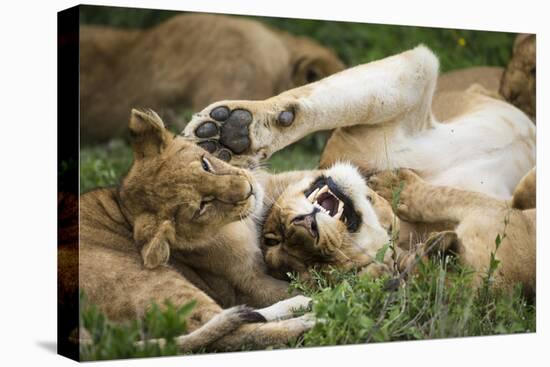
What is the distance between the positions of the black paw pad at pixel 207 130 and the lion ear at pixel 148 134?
0.49 feet

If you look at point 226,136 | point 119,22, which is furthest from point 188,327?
point 119,22

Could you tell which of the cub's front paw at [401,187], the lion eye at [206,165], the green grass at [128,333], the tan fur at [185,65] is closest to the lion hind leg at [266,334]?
the green grass at [128,333]

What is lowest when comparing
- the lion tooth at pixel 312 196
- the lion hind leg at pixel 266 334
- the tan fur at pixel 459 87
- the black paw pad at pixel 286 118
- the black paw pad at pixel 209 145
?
the lion hind leg at pixel 266 334

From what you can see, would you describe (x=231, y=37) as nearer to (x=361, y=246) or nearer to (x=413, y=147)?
(x=413, y=147)

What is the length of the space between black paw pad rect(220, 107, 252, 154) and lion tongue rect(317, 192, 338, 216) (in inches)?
19.5

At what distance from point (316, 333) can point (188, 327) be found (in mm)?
640

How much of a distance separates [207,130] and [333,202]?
786mm

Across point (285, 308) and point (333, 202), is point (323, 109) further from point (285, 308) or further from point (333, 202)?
point (285, 308)

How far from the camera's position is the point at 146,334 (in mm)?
4812

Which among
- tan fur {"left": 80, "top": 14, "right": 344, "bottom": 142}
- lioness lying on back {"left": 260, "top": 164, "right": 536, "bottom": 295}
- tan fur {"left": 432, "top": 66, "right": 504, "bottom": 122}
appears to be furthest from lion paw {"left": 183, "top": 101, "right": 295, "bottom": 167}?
tan fur {"left": 80, "top": 14, "right": 344, "bottom": 142}

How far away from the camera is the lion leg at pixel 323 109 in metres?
5.22

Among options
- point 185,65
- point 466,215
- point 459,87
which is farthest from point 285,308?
point 185,65

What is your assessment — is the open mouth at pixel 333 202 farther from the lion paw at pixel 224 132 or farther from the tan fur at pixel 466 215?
the lion paw at pixel 224 132

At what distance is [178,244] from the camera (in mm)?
5090
